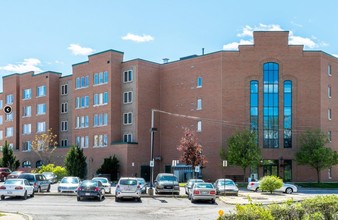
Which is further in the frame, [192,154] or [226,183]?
[192,154]

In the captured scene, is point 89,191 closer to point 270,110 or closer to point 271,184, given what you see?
point 271,184

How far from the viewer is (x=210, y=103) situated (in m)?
66.1

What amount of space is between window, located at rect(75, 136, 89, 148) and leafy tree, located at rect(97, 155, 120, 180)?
25.4ft

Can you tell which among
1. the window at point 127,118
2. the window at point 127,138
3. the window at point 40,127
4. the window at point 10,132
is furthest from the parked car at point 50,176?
the window at point 10,132

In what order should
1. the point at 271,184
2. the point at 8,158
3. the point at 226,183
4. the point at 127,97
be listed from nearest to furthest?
the point at 226,183, the point at 271,184, the point at 127,97, the point at 8,158

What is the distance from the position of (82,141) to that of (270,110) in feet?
91.6

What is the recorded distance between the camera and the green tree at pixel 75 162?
69.2 meters

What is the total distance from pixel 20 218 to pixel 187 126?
47.7 meters

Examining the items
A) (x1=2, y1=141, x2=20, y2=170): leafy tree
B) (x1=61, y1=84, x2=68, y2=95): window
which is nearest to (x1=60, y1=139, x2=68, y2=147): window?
(x1=61, y1=84, x2=68, y2=95): window

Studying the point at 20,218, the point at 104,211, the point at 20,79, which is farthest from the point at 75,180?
the point at 20,79

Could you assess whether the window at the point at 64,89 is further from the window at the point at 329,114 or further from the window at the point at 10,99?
the window at the point at 329,114

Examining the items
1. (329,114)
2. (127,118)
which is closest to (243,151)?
(329,114)

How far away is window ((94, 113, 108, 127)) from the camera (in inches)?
2815

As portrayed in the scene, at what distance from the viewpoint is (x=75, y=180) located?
140 feet
